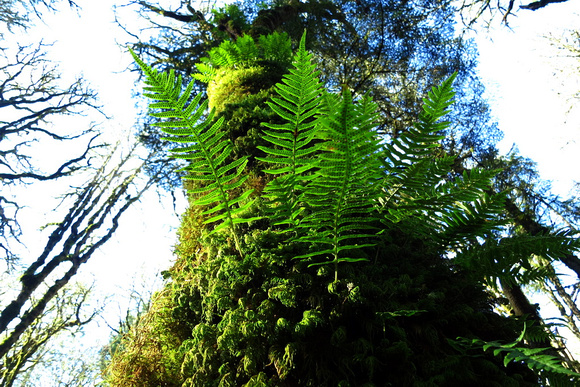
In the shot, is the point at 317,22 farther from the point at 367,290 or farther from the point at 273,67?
the point at 367,290

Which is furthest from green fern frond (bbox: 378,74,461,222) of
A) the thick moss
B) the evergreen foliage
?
the thick moss

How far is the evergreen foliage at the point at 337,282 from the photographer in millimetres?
919

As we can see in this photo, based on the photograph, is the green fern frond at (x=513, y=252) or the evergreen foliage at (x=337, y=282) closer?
the evergreen foliage at (x=337, y=282)

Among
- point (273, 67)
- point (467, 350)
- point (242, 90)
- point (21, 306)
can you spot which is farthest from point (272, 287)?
point (21, 306)

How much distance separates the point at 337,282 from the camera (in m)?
1.06

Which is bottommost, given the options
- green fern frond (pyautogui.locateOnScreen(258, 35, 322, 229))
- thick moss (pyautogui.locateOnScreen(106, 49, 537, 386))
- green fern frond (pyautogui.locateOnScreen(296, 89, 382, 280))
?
thick moss (pyautogui.locateOnScreen(106, 49, 537, 386))

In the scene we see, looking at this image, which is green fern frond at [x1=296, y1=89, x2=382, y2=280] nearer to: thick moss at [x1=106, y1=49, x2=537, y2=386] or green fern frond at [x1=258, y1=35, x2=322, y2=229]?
green fern frond at [x1=258, y1=35, x2=322, y2=229]

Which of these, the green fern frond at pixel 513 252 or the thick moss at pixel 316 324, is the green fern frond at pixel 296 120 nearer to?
the thick moss at pixel 316 324

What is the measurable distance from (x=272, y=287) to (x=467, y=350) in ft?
1.83

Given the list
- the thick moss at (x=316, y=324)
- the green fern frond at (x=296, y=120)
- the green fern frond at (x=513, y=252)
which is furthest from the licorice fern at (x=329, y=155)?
the green fern frond at (x=513, y=252)

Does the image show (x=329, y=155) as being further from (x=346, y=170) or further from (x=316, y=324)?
(x=316, y=324)

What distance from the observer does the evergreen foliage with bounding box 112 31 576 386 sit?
0.92m

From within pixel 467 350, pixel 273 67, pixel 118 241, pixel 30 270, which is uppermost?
pixel 118 241

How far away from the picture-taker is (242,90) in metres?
2.51
